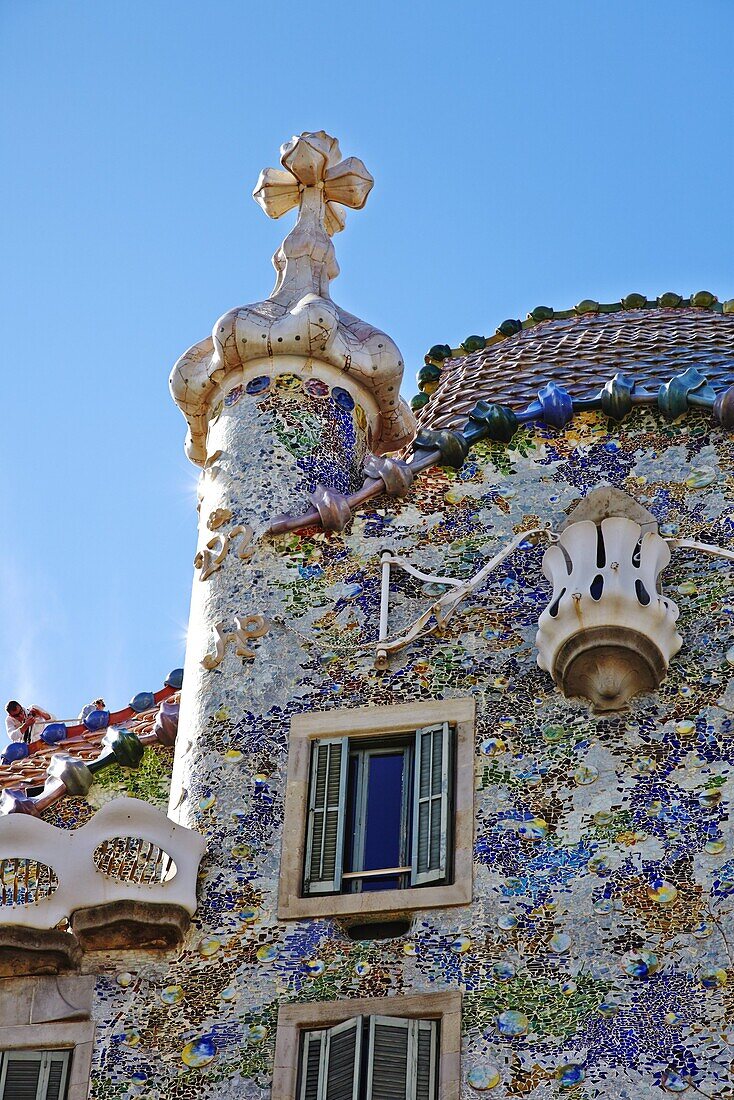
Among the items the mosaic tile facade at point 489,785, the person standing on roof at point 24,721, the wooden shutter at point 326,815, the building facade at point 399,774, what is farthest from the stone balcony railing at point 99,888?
the person standing on roof at point 24,721

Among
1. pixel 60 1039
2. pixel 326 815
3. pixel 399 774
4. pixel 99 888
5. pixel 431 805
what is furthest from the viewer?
pixel 399 774

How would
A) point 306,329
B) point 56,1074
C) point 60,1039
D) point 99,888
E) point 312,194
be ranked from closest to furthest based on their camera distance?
point 56,1074
point 60,1039
point 99,888
point 306,329
point 312,194

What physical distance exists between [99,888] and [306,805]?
1.24 m

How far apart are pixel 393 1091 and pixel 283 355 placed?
559 centimetres

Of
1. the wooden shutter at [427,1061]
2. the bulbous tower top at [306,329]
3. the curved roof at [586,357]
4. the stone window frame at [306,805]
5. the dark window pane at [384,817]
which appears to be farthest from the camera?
the curved roof at [586,357]

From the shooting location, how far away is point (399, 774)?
14.7m

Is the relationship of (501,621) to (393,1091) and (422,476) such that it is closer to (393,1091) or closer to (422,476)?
(422,476)

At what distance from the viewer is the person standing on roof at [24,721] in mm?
18141

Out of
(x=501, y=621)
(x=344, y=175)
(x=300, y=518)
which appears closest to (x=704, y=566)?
(x=501, y=621)

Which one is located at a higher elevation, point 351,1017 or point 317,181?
point 317,181

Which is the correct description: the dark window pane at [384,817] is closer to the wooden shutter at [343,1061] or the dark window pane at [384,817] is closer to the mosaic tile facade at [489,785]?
the mosaic tile facade at [489,785]

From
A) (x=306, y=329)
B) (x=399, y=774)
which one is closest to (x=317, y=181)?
(x=306, y=329)

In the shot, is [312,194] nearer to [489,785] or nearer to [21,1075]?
[489,785]

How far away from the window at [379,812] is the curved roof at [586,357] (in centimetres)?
328
